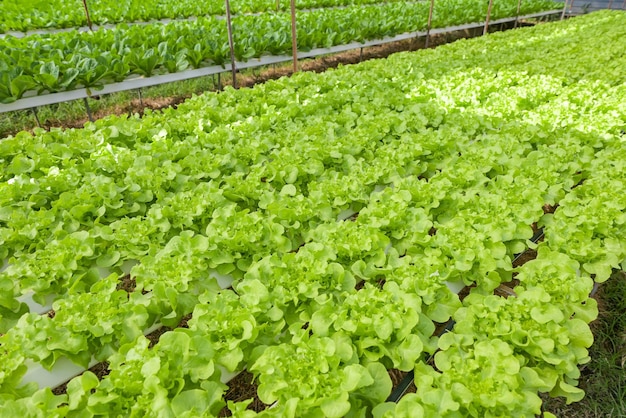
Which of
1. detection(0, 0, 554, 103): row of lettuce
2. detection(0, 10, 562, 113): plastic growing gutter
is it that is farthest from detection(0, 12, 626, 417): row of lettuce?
detection(0, 0, 554, 103): row of lettuce

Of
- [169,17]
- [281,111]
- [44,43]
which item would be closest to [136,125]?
[281,111]

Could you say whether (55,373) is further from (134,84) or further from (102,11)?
(102,11)

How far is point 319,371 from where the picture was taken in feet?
6.98

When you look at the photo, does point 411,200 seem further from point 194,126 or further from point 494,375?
point 194,126

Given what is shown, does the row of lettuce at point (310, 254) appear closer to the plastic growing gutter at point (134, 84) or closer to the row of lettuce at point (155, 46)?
the plastic growing gutter at point (134, 84)

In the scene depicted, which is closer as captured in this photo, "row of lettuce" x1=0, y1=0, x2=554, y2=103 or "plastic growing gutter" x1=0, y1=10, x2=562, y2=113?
"plastic growing gutter" x1=0, y1=10, x2=562, y2=113

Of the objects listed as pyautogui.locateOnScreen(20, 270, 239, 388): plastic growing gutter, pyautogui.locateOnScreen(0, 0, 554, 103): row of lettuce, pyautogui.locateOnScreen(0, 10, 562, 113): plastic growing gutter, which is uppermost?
pyautogui.locateOnScreen(0, 0, 554, 103): row of lettuce

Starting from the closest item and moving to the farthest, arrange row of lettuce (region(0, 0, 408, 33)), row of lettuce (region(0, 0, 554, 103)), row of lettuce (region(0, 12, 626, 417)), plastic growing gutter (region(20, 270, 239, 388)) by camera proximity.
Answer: row of lettuce (region(0, 12, 626, 417)) → plastic growing gutter (region(20, 270, 239, 388)) → row of lettuce (region(0, 0, 554, 103)) → row of lettuce (region(0, 0, 408, 33))

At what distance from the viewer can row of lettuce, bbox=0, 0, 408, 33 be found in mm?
10109

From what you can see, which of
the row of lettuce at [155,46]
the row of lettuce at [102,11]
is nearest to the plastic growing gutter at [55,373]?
the row of lettuce at [155,46]

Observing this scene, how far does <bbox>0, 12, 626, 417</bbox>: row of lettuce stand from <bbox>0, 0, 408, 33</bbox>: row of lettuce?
23.8 ft

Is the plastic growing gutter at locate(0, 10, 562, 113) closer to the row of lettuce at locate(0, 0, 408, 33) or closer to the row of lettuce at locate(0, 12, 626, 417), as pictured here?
the row of lettuce at locate(0, 12, 626, 417)

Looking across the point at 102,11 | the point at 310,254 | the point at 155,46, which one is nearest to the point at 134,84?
the point at 155,46

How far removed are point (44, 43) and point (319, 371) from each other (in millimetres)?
7840
